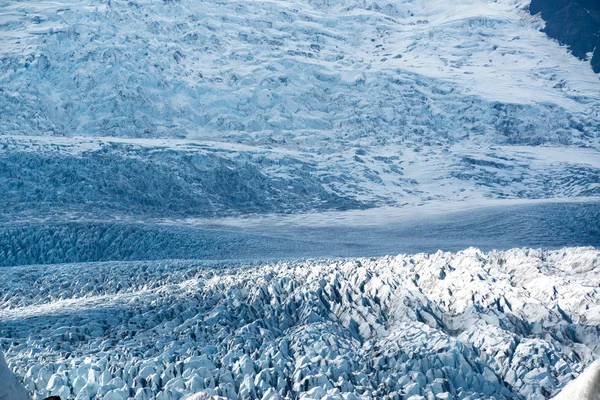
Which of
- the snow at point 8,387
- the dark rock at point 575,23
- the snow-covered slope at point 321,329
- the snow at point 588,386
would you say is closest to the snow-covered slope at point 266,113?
the dark rock at point 575,23

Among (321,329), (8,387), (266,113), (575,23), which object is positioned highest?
(8,387)

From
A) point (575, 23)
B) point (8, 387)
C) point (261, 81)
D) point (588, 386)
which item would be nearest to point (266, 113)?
point (261, 81)

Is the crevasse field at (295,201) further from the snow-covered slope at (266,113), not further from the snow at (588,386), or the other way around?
the snow-covered slope at (266,113)

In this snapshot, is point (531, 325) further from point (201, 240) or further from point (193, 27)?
point (193, 27)

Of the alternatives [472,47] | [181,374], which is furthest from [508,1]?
[181,374]

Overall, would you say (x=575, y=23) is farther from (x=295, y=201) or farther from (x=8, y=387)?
(x=8, y=387)
